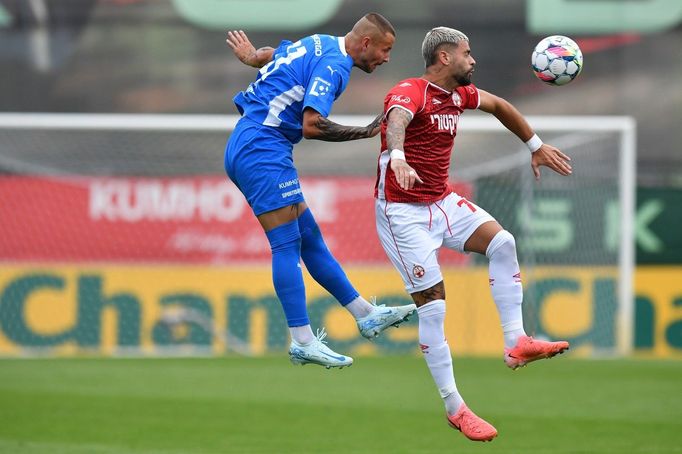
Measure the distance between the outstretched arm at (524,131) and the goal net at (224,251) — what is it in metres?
8.26

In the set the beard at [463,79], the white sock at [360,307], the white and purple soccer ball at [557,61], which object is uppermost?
the white and purple soccer ball at [557,61]

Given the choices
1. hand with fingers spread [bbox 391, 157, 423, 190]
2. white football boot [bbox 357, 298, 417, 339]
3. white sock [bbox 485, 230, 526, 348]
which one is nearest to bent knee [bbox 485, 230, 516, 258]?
white sock [bbox 485, 230, 526, 348]

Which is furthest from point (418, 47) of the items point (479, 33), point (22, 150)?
point (22, 150)

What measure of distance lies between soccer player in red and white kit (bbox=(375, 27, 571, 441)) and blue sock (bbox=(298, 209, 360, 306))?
0.36 metres

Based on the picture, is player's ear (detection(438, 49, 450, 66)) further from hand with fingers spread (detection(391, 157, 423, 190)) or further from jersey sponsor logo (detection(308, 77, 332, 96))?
hand with fingers spread (detection(391, 157, 423, 190))

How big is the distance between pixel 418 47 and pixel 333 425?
29.9 feet

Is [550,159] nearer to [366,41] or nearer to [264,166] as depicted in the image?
[366,41]

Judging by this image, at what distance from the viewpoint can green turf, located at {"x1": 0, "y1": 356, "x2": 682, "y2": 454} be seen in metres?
9.97

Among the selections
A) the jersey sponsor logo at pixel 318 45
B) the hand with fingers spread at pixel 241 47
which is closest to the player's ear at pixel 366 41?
the jersey sponsor logo at pixel 318 45

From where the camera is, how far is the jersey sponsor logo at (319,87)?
7328mm

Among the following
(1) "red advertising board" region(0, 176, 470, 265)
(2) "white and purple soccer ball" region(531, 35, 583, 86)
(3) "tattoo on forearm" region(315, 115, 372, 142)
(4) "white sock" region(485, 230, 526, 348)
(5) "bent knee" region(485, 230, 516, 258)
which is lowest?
(1) "red advertising board" region(0, 176, 470, 265)

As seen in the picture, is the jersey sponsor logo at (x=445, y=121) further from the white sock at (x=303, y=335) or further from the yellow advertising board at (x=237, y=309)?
the yellow advertising board at (x=237, y=309)

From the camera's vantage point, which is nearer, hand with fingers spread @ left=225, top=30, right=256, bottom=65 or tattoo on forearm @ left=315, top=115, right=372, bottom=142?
tattoo on forearm @ left=315, top=115, right=372, bottom=142

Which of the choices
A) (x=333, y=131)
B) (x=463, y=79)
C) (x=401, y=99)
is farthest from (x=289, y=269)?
(x=463, y=79)
